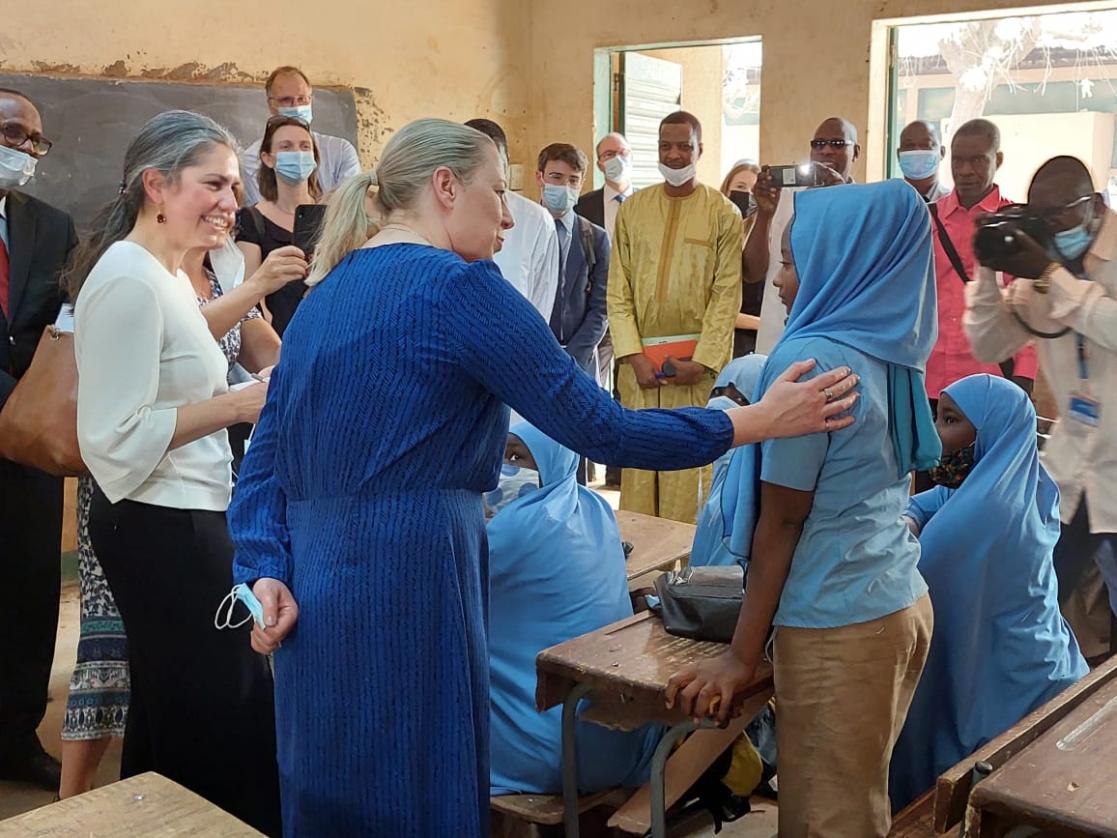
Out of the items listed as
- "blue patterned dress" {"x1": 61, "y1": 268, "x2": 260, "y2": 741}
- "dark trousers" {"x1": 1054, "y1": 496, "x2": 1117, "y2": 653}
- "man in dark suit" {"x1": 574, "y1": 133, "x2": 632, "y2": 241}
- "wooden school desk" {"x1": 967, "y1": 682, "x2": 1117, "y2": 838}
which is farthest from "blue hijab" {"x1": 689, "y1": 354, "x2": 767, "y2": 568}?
"man in dark suit" {"x1": 574, "y1": 133, "x2": 632, "y2": 241}

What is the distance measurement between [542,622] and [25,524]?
1.63 m

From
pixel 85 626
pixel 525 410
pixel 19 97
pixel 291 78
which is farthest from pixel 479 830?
pixel 291 78

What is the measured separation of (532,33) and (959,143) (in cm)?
395

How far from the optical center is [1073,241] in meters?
3.46

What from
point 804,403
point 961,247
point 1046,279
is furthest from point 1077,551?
point 804,403

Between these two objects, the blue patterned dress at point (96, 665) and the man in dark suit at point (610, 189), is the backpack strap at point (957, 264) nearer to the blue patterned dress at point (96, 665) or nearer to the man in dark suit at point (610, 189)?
the man in dark suit at point (610, 189)

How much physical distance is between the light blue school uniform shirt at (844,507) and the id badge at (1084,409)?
4.95ft

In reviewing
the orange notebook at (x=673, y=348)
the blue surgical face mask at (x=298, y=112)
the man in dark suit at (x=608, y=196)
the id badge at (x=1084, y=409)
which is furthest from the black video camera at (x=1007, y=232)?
the man in dark suit at (x=608, y=196)

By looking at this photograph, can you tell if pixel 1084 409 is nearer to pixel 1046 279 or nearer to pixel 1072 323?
pixel 1072 323

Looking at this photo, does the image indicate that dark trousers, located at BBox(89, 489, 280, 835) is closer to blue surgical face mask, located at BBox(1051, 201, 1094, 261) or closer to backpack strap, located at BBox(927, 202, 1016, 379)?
blue surgical face mask, located at BBox(1051, 201, 1094, 261)

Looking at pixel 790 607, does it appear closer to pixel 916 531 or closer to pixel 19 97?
pixel 916 531

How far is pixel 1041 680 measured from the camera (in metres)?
2.65

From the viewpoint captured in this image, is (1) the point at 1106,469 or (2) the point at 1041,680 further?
(1) the point at 1106,469

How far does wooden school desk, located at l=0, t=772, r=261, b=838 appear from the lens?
1.66 m
